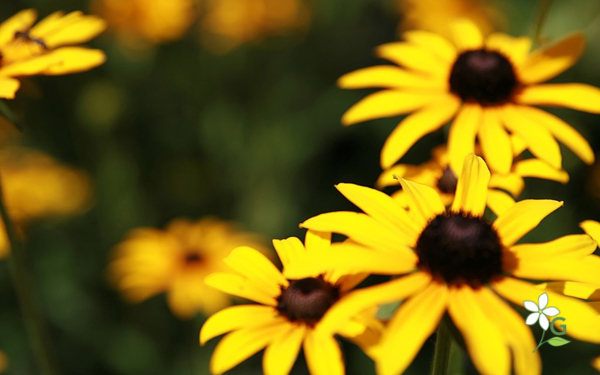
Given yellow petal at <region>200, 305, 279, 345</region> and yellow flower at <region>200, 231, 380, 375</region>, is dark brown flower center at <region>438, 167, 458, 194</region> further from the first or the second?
yellow petal at <region>200, 305, 279, 345</region>

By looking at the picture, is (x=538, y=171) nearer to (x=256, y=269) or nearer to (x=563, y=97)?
(x=563, y=97)

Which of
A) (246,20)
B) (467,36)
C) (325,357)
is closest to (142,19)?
(246,20)

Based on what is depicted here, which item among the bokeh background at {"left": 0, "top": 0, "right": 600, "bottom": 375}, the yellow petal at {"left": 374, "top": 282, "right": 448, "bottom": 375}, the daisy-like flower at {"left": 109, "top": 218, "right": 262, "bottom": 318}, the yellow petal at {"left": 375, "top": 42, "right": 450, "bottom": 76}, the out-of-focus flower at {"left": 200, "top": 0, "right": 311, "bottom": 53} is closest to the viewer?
the yellow petal at {"left": 374, "top": 282, "right": 448, "bottom": 375}

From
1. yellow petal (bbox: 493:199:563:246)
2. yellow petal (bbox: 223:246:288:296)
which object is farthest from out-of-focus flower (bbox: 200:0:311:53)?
yellow petal (bbox: 493:199:563:246)

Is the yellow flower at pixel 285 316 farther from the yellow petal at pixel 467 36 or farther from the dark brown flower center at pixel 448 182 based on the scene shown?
the yellow petal at pixel 467 36

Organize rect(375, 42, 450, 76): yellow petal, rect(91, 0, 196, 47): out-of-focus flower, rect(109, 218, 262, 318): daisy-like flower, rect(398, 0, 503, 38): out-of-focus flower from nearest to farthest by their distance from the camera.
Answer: rect(375, 42, 450, 76): yellow petal → rect(109, 218, 262, 318): daisy-like flower → rect(91, 0, 196, 47): out-of-focus flower → rect(398, 0, 503, 38): out-of-focus flower
